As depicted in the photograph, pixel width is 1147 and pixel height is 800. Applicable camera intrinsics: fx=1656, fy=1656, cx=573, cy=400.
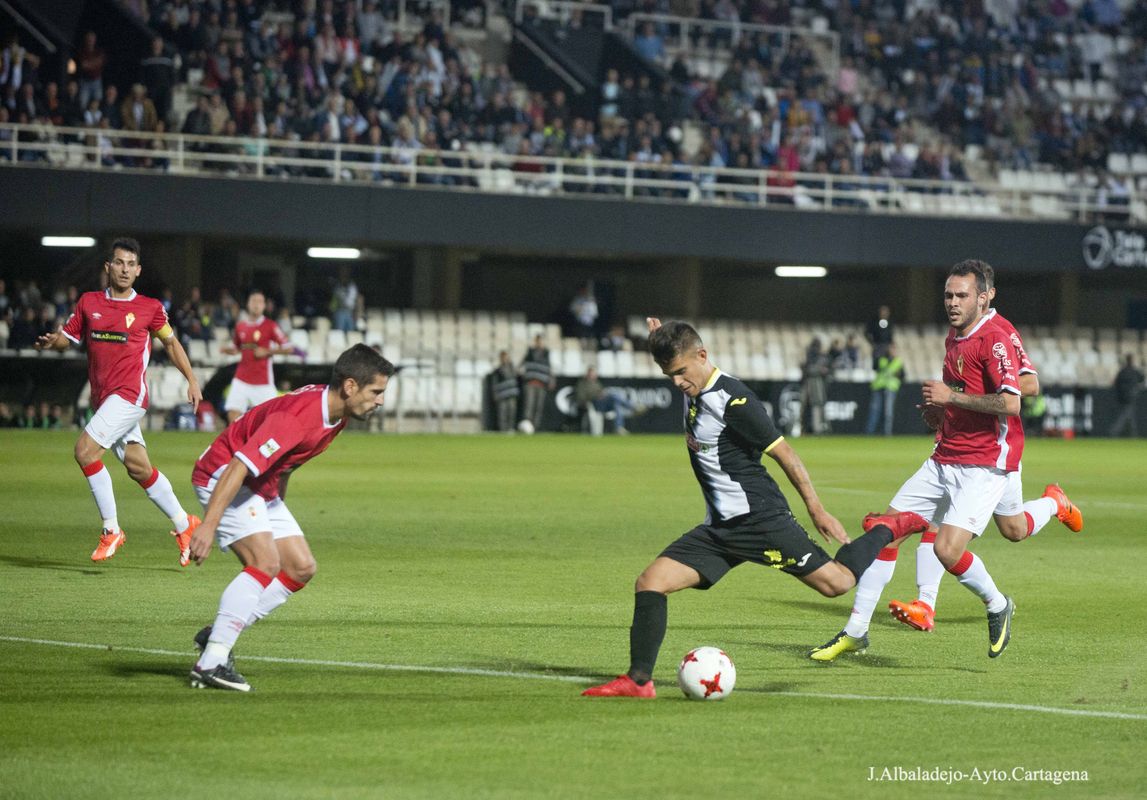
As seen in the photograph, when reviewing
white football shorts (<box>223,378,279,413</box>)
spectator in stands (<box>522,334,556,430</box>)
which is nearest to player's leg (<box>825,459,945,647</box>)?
white football shorts (<box>223,378,279,413</box>)

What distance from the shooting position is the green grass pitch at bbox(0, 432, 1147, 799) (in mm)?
5750

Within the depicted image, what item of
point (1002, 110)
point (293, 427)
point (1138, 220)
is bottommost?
point (293, 427)

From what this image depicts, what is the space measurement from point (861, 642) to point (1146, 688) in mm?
1448

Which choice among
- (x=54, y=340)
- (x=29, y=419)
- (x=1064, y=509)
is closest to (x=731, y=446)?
(x=1064, y=509)

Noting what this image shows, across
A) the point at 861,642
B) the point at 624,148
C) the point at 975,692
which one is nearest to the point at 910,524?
the point at 861,642

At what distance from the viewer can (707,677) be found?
7.09 meters

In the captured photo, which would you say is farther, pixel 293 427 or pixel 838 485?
pixel 838 485

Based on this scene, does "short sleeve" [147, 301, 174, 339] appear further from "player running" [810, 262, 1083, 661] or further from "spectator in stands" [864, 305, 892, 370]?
"spectator in stands" [864, 305, 892, 370]

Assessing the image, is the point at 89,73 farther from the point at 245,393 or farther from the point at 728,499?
the point at 728,499

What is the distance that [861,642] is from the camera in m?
8.54

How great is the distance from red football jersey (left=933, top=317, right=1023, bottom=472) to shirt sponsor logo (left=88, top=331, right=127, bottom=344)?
6476mm

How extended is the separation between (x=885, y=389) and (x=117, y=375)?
25293 millimetres

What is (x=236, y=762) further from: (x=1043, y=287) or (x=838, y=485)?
(x=1043, y=287)

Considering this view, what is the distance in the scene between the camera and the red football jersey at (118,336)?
1247 cm
